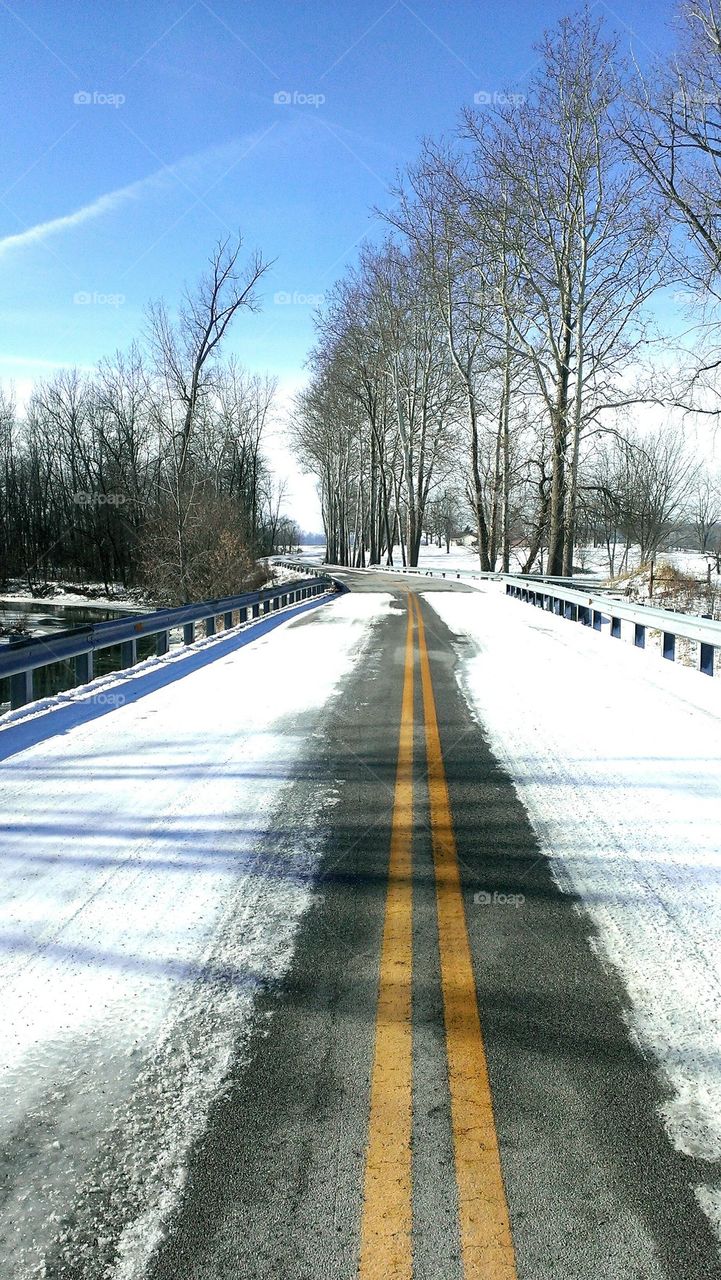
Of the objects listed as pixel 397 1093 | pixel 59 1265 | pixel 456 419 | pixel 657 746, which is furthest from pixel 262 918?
pixel 456 419

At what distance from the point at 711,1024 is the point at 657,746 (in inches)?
168

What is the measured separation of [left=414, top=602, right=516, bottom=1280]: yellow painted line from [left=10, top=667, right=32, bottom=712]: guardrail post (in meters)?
5.92

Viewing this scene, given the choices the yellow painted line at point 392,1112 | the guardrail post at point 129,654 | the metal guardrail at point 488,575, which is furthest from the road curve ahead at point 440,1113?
the metal guardrail at point 488,575

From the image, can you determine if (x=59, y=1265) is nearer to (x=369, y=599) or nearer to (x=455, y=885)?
(x=455, y=885)

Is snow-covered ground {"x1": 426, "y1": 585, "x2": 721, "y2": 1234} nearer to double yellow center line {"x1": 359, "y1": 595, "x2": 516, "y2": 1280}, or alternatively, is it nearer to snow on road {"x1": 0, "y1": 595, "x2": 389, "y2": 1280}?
double yellow center line {"x1": 359, "y1": 595, "x2": 516, "y2": 1280}

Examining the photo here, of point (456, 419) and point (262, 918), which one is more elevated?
point (456, 419)

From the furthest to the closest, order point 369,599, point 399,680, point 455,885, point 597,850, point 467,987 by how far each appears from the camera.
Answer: point 369,599 → point 399,680 → point 597,850 → point 455,885 → point 467,987

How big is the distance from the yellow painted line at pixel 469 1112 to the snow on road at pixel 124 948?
29.5 inches

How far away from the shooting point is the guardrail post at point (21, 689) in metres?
8.86

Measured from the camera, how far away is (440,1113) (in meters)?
2.69

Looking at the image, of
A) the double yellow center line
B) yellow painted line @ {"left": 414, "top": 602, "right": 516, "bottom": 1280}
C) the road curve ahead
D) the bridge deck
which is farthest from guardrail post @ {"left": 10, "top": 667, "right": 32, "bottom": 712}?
yellow painted line @ {"left": 414, "top": 602, "right": 516, "bottom": 1280}

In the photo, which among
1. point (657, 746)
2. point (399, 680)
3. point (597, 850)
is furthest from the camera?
point (399, 680)


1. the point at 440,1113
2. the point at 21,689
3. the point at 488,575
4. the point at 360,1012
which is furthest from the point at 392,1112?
the point at 488,575

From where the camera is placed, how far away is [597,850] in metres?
4.91
